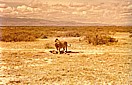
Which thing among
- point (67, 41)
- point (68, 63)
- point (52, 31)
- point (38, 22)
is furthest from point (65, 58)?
point (38, 22)

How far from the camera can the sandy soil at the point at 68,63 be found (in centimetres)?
222

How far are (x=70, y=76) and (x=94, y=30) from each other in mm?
465

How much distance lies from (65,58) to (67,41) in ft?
0.51

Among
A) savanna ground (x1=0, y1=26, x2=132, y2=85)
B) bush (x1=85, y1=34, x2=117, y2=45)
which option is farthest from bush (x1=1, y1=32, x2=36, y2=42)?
bush (x1=85, y1=34, x2=117, y2=45)

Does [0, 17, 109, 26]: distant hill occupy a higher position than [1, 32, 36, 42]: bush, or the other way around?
[0, 17, 109, 26]: distant hill

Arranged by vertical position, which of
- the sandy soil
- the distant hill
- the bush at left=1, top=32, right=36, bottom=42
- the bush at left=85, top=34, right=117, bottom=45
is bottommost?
the sandy soil

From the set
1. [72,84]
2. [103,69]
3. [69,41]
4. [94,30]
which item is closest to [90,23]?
[94,30]

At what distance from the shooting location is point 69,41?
2305mm

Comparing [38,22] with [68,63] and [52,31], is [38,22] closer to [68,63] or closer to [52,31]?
[52,31]

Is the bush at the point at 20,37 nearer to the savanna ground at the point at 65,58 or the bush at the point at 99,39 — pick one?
the savanna ground at the point at 65,58

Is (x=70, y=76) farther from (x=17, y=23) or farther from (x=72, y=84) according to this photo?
(x=17, y=23)

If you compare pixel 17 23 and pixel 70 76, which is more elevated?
pixel 17 23

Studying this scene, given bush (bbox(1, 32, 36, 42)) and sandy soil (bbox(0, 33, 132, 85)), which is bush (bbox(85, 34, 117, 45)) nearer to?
sandy soil (bbox(0, 33, 132, 85))

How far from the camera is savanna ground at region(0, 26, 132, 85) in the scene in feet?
7.32
